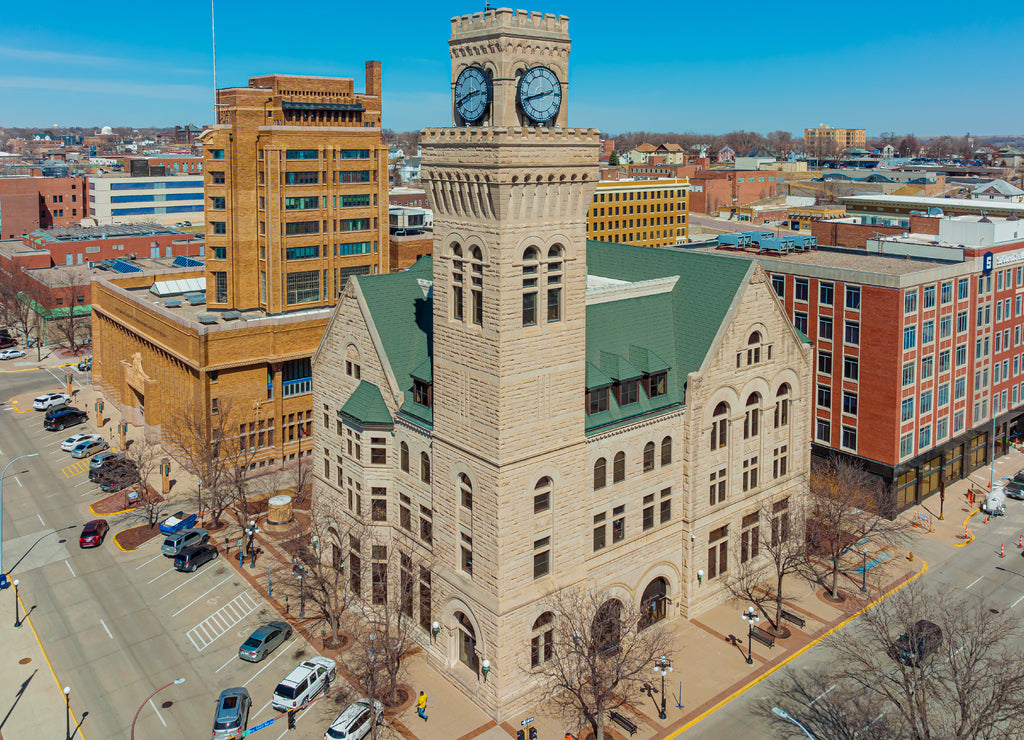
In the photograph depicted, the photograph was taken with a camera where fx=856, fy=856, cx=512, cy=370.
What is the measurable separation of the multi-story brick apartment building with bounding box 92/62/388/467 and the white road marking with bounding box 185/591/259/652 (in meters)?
24.9

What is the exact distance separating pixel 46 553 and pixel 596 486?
143ft

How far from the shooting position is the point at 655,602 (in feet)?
181

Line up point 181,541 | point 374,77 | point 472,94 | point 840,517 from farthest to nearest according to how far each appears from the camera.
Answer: point 374,77 < point 181,541 < point 840,517 < point 472,94

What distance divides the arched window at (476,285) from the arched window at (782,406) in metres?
25.8

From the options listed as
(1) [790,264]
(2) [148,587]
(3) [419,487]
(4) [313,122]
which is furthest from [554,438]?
(4) [313,122]

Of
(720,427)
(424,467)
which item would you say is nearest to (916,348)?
(720,427)

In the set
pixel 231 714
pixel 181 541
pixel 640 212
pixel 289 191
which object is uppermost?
pixel 640 212

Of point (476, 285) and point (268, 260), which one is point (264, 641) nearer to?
point (476, 285)

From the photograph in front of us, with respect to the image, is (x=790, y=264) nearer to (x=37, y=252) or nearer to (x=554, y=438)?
(x=554, y=438)

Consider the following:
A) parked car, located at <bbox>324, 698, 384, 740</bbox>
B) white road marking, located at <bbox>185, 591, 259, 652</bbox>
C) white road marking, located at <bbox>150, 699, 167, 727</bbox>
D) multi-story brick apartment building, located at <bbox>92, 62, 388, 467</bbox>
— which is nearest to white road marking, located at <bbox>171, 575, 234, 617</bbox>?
white road marking, located at <bbox>185, 591, 259, 652</bbox>

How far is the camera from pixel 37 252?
500 feet

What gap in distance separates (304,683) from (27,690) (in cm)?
1621

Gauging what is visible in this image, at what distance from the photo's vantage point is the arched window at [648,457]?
53053 mm

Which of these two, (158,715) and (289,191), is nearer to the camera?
(158,715)
